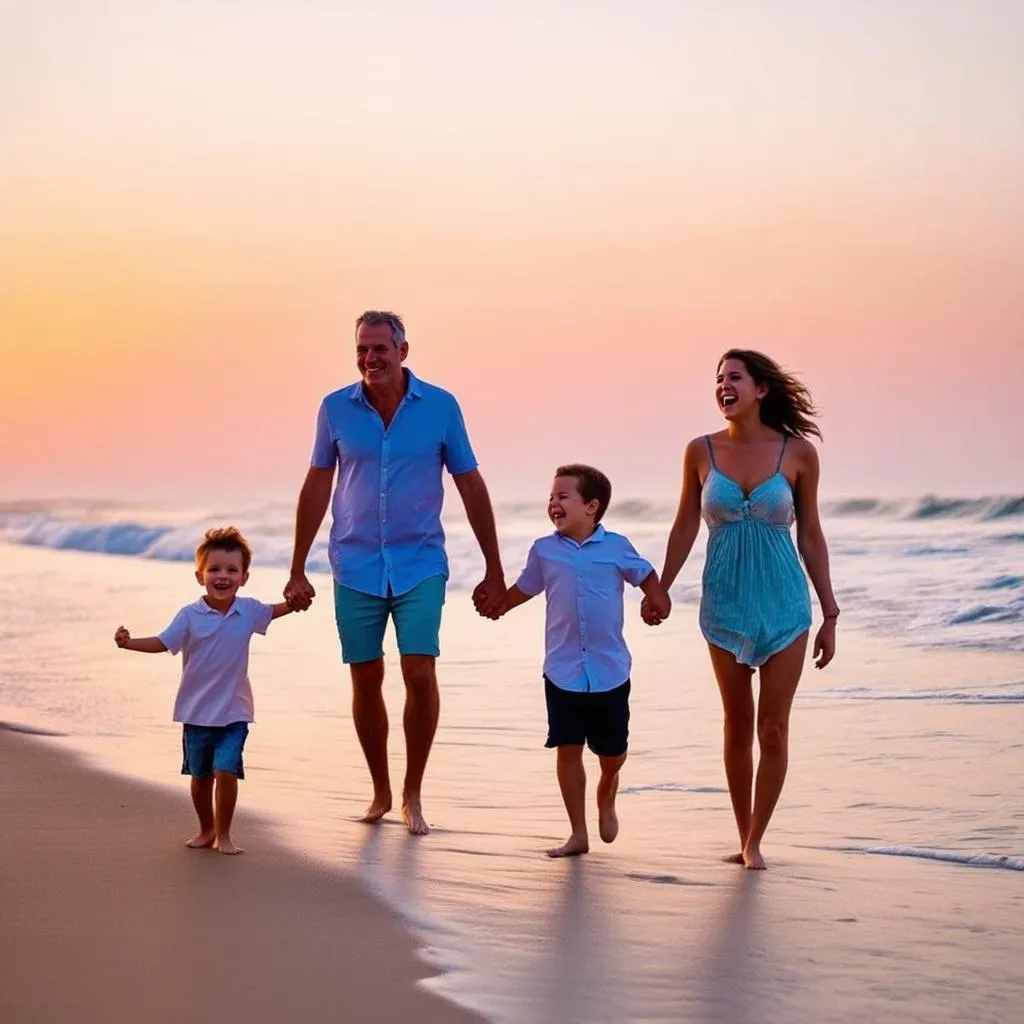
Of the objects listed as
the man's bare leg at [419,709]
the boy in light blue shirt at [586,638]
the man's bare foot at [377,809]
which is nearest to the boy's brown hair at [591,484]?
the boy in light blue shirt at [586,638]

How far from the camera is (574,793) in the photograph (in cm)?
614

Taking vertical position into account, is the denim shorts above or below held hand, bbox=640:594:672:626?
below

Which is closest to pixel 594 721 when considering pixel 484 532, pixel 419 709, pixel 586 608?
pixel 586 608

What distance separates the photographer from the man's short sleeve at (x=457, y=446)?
675 cm

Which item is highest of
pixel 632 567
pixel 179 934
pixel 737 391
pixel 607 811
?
pixel 737 391

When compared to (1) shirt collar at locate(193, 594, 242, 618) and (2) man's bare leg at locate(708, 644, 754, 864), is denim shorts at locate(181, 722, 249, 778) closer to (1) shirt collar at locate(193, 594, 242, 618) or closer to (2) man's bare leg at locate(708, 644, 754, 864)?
(1) shirt collar at locate(193, 594, 242, 618)

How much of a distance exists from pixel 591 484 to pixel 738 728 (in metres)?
1.02

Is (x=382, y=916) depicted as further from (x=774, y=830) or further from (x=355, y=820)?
(x=774, y=830)

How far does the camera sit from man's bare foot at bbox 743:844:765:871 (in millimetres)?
5840

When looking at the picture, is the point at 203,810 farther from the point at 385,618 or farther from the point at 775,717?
the point at 775,717

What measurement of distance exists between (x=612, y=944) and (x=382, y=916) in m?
0.67

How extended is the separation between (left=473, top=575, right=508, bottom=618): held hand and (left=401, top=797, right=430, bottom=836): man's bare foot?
30.1 inches

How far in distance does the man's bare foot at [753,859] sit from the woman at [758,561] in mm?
36

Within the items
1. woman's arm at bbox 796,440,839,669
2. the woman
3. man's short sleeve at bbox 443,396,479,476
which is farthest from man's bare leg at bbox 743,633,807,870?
man's short sleeve at bbox 443,396,479,476
